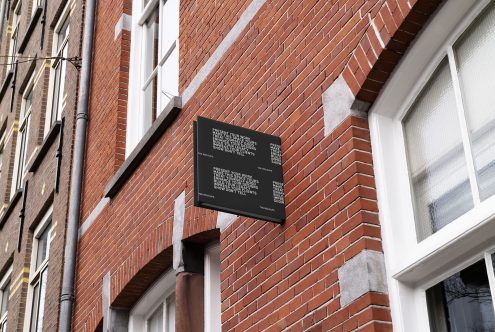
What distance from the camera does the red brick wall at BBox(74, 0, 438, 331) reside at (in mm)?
5195

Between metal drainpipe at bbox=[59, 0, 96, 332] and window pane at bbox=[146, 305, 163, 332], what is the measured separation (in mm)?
1321

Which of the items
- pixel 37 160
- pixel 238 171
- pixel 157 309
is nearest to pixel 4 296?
pixel 37 160

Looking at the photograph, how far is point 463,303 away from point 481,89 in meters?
1.14

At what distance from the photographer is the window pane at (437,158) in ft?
15.7

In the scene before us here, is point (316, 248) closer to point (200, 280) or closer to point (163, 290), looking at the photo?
point (200, 280)

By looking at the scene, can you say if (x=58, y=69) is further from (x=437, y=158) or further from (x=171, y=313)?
(x=437, y=158)

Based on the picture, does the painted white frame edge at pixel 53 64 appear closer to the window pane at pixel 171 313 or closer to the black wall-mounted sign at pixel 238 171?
the window pane at pixel 171 313

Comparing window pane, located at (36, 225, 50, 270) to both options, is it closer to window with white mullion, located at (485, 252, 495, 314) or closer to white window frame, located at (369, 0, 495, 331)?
white window frame, located at (369, 0, 495, 331)

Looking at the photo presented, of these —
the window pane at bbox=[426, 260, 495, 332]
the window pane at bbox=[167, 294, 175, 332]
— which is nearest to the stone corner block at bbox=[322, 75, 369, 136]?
the window pane at bbox=[426, 260, 495, 332]

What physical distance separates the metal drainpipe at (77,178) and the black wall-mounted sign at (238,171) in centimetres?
405

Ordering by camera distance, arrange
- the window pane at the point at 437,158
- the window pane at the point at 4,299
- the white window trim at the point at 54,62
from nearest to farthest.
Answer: the window pane at the point at 437,158 → the white window trim at the point at 54,62 → the window pane at the point at 4,299

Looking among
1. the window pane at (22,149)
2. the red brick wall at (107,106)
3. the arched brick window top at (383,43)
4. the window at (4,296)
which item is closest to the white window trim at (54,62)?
the window pane at (22,149)

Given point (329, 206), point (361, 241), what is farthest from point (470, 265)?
point (329, 206)

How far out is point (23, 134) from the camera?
15680 millimetres
